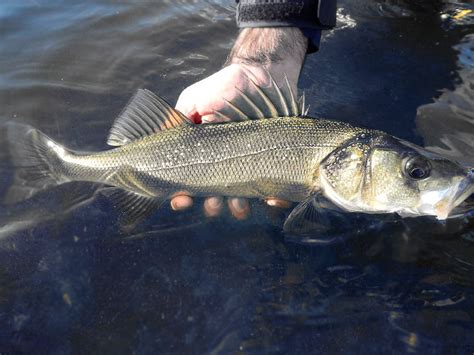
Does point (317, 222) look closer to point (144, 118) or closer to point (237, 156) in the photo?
point (237, 156)

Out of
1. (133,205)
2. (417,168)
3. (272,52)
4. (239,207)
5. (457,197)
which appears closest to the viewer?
(457,197)

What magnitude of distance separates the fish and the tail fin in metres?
0.01

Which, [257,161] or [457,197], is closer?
[457,197]

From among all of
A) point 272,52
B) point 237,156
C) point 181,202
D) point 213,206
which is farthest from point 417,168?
point 272,52

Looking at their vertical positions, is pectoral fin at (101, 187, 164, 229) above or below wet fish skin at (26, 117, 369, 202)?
below

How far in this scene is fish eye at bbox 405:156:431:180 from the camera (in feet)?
8.74

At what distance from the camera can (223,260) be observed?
307 cm

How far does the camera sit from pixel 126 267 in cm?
302

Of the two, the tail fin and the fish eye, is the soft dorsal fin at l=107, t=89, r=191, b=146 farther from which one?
the fish eye

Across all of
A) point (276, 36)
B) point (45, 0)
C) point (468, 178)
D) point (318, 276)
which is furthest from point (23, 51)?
point (468, 178)

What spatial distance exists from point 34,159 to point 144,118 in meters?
0.92

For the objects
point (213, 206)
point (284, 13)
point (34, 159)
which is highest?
point (284, 13)

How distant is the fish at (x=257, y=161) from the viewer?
9.19 feet

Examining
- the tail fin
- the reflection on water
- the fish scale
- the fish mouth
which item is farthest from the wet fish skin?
the reflection on water
